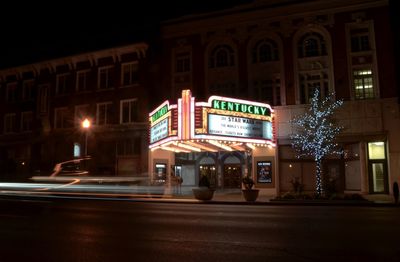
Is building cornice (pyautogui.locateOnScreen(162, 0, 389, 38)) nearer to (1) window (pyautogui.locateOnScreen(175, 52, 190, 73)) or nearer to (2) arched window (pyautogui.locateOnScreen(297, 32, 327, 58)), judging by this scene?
(2) arched window (pyautogui.locateOnScreen(297, 32, 327, 58))

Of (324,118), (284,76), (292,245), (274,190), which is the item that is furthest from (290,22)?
(292,245)

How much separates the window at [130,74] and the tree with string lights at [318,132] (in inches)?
600

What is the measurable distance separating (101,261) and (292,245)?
4171 mm

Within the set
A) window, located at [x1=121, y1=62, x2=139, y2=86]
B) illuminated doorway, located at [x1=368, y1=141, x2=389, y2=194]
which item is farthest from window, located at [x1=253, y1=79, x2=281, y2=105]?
window, located at [x1=121, y1=62, x2=139, y2=86]

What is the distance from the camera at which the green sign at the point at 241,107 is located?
24656mm

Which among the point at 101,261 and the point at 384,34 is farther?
the point at 384,34

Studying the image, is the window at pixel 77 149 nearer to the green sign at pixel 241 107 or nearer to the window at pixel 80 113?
the window at pixel 80 113

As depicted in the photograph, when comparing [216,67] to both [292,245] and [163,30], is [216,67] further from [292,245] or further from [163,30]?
[292,245]

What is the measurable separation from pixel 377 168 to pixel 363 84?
597 centimetres

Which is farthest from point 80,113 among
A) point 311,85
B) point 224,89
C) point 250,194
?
point 311,85

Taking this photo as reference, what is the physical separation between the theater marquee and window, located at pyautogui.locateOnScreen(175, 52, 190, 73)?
22.6 feet

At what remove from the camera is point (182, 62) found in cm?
3362

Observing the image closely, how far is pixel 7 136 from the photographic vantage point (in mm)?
42656

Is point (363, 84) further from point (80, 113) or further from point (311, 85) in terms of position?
point (80, 113)
